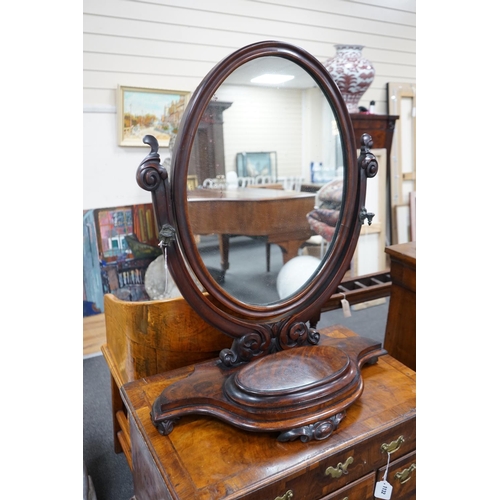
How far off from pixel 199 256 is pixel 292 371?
0.31m

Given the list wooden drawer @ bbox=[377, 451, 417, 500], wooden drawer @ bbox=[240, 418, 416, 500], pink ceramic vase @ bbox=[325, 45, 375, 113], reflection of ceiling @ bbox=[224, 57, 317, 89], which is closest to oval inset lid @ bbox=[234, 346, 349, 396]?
wooden drawer @ bbox=[240, 418, 416, 500]

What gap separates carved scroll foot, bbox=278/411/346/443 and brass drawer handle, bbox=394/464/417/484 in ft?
0.96

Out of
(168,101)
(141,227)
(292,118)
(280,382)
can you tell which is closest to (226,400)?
(280,382)

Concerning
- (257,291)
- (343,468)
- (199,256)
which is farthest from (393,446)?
(199,256)

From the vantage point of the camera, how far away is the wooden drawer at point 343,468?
2.49ft

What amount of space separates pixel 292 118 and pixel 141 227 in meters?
1.76

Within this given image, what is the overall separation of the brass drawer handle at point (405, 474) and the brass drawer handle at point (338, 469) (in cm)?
22

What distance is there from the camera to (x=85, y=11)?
226 cm

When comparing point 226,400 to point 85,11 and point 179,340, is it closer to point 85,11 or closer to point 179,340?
point 179,340

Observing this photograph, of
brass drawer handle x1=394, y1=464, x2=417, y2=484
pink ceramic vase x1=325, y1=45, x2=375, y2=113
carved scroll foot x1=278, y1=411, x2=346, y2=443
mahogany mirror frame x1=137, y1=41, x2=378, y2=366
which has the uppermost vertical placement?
pink ceramic vase x1=325, y1=45, x2=375, y2=113

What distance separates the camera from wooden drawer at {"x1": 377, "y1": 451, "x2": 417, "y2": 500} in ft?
3.14

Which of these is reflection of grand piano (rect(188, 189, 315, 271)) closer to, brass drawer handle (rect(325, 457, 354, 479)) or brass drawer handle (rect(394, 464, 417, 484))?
brass drawer handle (rect(325, 457, 354, 479))

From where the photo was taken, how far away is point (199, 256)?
2.91ft

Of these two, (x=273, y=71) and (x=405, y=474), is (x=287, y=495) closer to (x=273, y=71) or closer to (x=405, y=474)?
(x=405, y=474)
